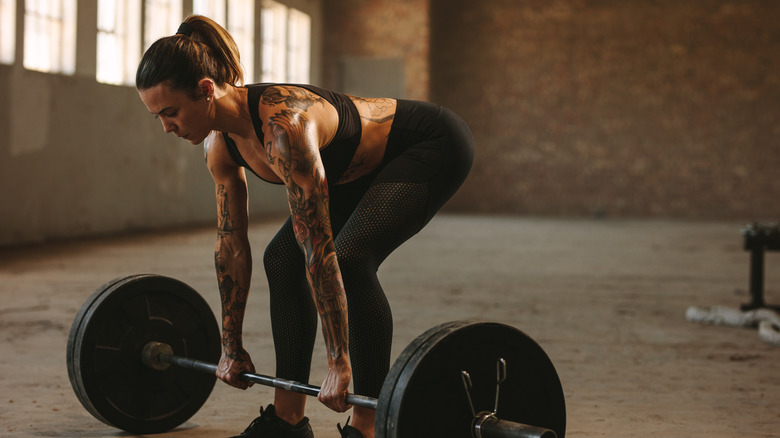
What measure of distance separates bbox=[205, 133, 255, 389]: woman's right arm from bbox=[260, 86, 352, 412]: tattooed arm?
0.32m

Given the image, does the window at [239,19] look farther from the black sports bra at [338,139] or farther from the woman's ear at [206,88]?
the woman's ear at [206,88]

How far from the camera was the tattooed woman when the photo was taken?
5.18ft

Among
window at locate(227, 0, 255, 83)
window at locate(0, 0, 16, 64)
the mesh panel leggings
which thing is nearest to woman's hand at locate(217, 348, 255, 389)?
the mesh panel leggings

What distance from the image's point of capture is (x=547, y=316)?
3.88m

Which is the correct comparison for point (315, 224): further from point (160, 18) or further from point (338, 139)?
point (160, 18)

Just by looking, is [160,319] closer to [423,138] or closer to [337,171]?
[337,171]

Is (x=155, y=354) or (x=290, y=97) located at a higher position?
(x=290, y=97)

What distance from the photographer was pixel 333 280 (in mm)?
1577

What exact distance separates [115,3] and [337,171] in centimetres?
635

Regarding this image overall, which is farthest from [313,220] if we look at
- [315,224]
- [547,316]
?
[547,316]

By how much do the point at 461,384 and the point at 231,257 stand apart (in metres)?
0.69

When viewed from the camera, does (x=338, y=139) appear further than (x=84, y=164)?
No

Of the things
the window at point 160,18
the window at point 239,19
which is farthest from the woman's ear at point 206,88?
the window at point 239,19

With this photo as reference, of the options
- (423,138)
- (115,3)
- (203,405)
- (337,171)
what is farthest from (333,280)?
(115,3)
